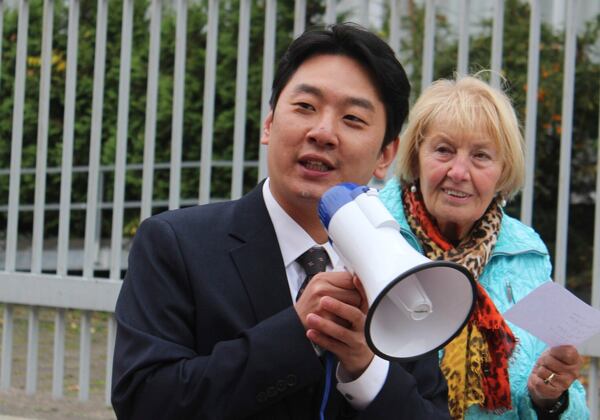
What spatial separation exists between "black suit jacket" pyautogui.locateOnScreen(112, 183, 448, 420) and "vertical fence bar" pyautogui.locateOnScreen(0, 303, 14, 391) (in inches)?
128

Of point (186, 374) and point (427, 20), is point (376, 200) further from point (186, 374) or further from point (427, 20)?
point (427, 20)

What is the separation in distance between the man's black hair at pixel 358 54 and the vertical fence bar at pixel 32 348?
3.19 meters

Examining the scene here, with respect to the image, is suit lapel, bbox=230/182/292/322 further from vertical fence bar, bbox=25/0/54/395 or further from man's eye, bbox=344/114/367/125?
vertical fence bar, bbox=25/0/54/395

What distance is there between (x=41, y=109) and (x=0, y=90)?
103 inches

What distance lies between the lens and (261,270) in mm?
Result: 2324

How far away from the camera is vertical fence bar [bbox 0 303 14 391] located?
17.8 ft

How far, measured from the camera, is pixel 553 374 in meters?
2.98

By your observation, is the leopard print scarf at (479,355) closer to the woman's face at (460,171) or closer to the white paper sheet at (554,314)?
the woman's face at (460,171)

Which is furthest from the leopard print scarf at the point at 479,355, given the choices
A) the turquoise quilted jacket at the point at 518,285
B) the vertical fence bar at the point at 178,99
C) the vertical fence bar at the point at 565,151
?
the vertical fence bar at the point at 178,99

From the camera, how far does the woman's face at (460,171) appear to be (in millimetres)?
3301

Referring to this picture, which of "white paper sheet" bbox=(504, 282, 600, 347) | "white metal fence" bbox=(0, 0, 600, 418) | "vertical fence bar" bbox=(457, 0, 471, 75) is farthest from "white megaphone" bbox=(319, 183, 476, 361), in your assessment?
"white metal fence" bbox=(0, 0, 600, 418)

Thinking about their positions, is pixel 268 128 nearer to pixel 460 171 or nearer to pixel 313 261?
pixel 313 261

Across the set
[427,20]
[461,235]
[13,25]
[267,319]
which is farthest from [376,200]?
[13,25]

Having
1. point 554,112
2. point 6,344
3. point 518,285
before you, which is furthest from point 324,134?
point 554,112
